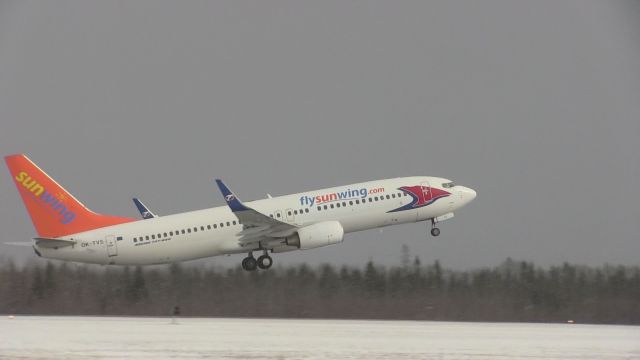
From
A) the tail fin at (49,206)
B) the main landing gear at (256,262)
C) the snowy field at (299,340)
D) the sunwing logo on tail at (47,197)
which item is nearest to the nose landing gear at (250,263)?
the main landing gear at (256,262)

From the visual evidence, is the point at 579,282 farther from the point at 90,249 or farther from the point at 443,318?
the point at 90,249

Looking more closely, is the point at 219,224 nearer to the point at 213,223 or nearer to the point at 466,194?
the point at 213,223

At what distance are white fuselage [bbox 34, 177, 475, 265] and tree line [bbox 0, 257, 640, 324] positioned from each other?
353cm

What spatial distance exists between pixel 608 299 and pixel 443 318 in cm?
1359

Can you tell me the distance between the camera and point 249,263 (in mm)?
62625

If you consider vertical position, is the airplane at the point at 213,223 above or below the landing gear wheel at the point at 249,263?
above

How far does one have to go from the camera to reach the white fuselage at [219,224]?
59812mm

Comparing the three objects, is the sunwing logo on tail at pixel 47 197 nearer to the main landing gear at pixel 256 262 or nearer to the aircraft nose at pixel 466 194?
the main landing gear at pixel 256 262

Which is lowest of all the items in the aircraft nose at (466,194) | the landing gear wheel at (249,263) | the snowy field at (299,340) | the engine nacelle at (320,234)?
the snowy field at (299,340)

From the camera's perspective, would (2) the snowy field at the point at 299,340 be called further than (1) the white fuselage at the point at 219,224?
No

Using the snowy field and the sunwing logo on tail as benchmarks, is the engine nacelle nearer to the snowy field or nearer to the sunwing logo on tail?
the snowy field

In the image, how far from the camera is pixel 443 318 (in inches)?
2298

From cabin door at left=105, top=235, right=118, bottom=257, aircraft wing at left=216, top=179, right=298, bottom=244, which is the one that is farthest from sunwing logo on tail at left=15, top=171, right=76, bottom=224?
aircraft wing at left=216, top=179, right=298, bottom=244

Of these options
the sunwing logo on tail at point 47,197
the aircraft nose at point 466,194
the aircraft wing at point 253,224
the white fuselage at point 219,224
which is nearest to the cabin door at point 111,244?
the white fuselage at point 219,224
